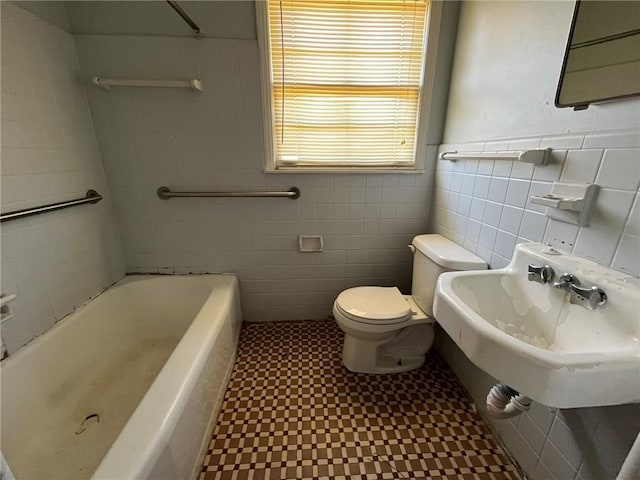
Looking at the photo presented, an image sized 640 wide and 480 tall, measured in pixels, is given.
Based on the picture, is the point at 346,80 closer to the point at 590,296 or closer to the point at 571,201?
the point at 571,201

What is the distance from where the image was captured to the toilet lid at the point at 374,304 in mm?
1342

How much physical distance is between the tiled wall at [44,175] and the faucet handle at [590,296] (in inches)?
74.1

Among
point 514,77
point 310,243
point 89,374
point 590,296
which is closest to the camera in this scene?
point 590,296

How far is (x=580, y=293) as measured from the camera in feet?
2.37

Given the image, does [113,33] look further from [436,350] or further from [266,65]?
[436,350]

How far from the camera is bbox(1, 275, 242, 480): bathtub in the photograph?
31.8 inches

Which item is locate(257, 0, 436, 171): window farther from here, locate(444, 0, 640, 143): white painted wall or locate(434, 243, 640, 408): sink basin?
locate(434, 243, 640, 408): sink basin

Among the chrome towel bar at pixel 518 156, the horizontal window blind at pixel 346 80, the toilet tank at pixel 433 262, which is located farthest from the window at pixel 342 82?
the toilet tank at pixel 433 262

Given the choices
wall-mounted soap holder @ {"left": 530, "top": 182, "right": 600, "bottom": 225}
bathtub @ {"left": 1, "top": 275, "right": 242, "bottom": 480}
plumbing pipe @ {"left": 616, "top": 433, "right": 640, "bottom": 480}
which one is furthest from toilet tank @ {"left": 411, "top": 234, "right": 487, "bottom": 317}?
bathtub @ {"left": 1, "top": 275, "right": 242, "bottom": 480}

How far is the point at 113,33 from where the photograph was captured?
52.9 inches

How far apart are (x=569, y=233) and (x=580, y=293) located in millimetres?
230

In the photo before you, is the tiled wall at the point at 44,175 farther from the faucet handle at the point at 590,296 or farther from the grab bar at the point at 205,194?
the faucet handle at the point at 590,296

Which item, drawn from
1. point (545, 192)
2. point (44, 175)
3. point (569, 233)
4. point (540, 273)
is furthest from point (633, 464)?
point (44, 175)

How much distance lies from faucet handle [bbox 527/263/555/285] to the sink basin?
2cm
